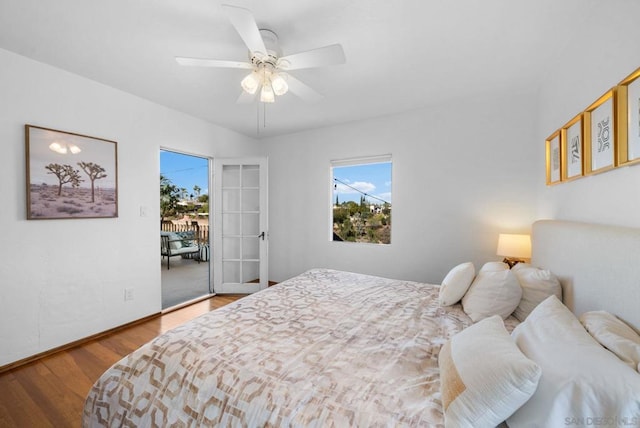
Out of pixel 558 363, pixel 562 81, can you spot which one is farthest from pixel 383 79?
pixel 558 363

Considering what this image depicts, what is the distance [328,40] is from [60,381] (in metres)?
3.20

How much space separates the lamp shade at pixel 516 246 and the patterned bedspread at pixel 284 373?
1.23 meters

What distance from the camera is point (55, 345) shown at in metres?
2.23

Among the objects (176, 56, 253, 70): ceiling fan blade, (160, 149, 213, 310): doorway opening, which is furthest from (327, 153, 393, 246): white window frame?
(160, 149, 213, 310): doorway opening

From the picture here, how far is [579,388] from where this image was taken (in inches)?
27.4

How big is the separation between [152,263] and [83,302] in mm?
681

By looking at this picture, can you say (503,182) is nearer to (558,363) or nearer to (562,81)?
(562,81)

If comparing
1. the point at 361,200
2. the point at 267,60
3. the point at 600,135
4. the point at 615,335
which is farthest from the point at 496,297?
the point at 361,200

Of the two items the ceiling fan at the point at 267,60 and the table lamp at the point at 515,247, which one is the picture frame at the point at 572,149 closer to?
the table lamp at the point at 515,247

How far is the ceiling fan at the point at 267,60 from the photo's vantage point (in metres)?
1.38

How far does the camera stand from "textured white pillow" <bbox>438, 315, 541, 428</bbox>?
0.73 m

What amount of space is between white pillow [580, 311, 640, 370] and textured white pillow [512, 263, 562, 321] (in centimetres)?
47

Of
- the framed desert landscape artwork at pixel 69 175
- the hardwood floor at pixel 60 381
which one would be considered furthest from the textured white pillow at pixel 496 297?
the framed desert landscape artwork at pixel 69 175

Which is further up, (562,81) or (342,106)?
(342,106)
